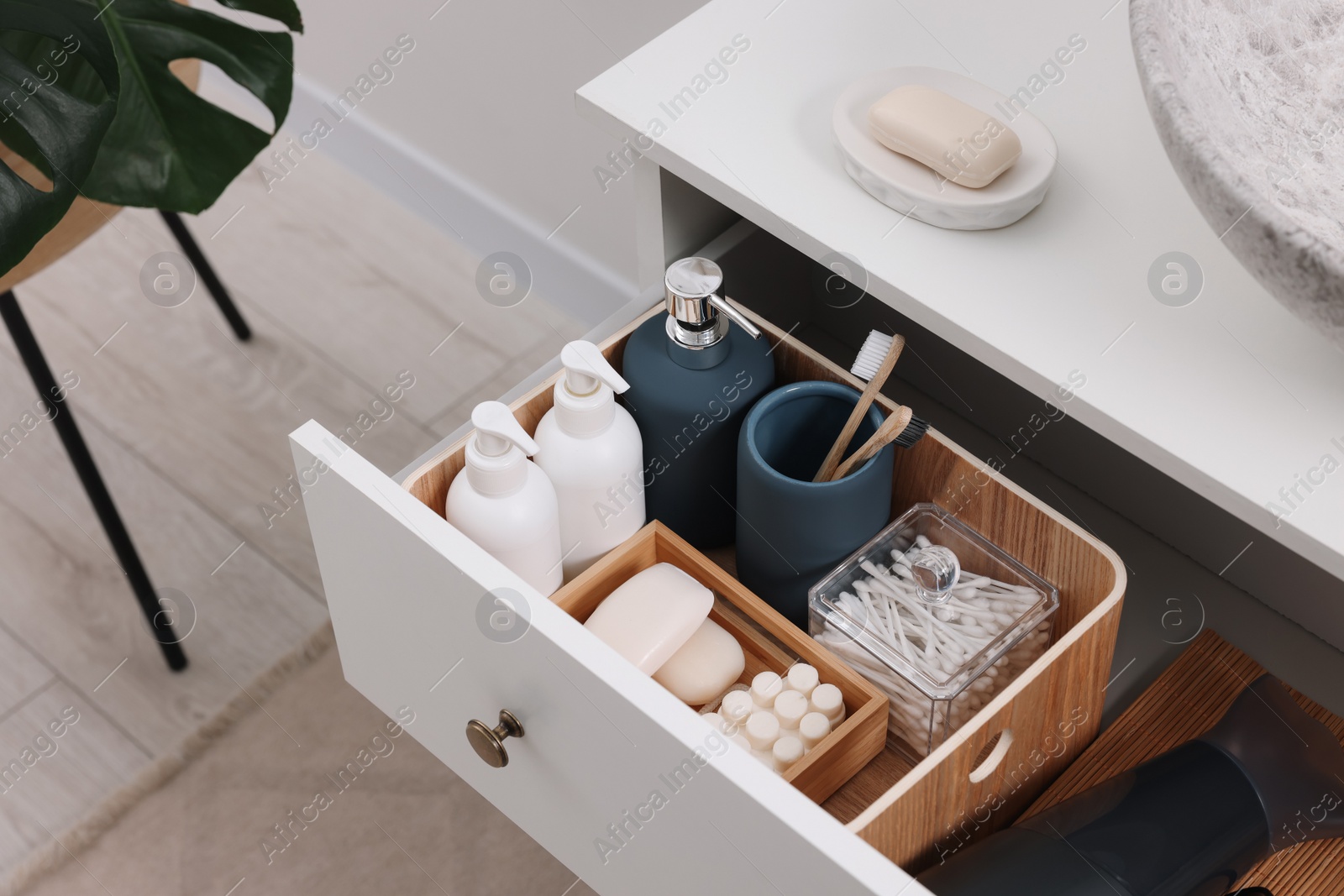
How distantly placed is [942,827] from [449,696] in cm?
25

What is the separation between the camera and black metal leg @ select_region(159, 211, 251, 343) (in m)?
1.32

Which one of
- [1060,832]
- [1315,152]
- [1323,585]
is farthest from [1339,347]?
[1323,585]

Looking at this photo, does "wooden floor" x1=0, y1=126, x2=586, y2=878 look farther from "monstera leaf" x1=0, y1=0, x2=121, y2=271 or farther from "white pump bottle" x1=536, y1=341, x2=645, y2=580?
"white pump bottle" x1=536, y1=341, x2=645, y2=580

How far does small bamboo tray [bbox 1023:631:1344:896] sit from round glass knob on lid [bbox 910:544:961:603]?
0.12 m

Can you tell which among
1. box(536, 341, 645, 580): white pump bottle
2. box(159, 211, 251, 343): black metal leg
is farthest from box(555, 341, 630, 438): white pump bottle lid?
box(159, 211, 251, 343): black metal leg

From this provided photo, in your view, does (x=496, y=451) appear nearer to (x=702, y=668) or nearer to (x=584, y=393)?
(x=584, y=393)

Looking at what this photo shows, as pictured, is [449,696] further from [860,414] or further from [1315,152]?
[1315,152]

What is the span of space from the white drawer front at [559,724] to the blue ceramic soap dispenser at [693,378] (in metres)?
0.14

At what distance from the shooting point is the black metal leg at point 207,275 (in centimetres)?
132

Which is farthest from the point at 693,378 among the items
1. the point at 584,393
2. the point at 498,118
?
the point at 498,118

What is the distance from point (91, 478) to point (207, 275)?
1.15 ft

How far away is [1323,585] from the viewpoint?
2.51 feet

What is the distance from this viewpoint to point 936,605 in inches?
25.0

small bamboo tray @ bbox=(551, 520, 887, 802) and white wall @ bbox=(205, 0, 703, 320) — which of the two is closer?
small bamboo tray @ bbox=(551, 520, 887, 802)
